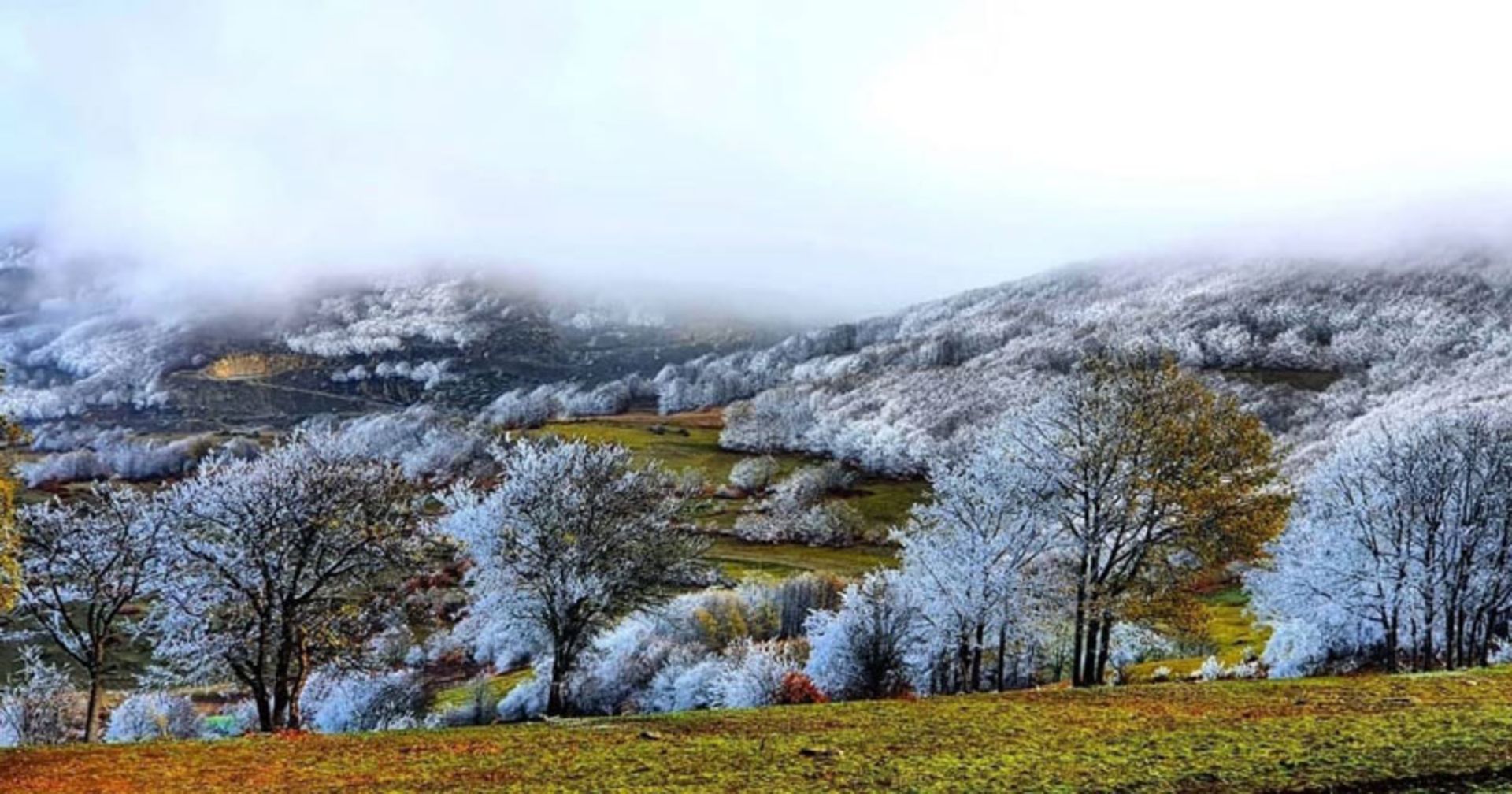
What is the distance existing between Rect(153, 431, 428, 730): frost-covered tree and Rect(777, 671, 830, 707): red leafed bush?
2610cm

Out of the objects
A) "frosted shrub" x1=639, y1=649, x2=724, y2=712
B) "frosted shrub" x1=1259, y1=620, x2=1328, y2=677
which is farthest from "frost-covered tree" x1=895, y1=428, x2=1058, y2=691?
"frosted shrub" x1=639, y1=649, x2=724, y2=712

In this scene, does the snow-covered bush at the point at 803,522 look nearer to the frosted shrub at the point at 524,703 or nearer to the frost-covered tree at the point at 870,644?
the frosted shrub at the point at 524,703

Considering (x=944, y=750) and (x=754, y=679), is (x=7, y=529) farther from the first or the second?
(x=754, y=679)

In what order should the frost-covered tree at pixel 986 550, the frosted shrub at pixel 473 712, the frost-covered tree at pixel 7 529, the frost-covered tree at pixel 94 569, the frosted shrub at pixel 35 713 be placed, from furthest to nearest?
the frosted shrub at pixel 473 712 → the frosted shrub at pixel 35 713 → the frost-covered tree at pixel 986 550 → the frost-covered tree at pixel 94 569 → the frost-covered tree at pixel 7 529

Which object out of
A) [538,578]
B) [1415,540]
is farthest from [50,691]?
[1415,540]

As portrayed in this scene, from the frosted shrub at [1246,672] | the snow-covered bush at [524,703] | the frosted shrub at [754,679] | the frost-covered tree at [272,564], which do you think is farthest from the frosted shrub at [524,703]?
the frosted shrub at [1246,672]

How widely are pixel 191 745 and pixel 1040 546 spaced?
1348 inches

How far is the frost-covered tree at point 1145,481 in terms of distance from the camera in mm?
36906

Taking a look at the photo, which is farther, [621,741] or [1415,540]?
[1415,540]

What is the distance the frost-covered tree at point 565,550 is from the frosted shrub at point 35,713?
142ft

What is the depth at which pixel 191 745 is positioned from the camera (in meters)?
24.8

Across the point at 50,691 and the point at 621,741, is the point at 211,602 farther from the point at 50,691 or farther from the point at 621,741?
the point at 50,691

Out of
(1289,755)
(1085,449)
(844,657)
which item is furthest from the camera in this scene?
(844,657)

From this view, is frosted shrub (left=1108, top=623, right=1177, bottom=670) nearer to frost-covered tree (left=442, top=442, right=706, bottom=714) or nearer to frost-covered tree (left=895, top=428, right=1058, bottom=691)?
frost-covered tree (left=895, top=428, right=1058, bottom=691)
